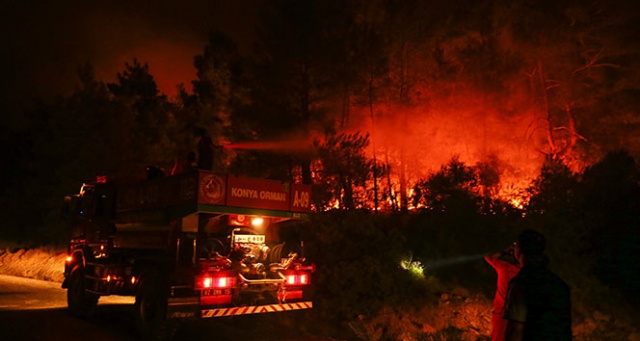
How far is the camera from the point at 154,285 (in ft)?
29.3

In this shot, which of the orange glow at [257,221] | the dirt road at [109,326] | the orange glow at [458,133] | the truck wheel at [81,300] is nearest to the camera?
the dirt road at [109,326]

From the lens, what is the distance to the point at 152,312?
889 cm

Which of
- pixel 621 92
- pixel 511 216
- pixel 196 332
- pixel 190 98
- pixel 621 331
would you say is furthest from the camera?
pixel 190 98

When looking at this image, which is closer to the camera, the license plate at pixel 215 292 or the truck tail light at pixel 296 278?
the license plate at pixel 215 292

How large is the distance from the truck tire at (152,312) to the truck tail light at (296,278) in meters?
1.99

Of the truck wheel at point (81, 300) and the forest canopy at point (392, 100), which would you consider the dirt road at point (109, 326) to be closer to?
the truck wheel at point (81, 300)

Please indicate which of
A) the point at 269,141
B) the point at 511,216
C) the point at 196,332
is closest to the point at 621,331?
the point at 511,216

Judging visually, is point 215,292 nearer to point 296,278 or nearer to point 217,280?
point 217,280

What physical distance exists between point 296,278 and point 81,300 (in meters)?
4.72

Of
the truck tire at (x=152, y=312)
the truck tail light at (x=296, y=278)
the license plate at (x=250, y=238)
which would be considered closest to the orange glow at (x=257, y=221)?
the license plate at (x=250, y=238)

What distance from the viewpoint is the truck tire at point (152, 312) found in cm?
867

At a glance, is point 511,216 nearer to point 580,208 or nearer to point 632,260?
point 580,208

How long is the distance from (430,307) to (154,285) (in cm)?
518

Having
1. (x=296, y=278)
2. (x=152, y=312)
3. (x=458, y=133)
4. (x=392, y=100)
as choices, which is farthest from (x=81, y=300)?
(x=458, y=133)
